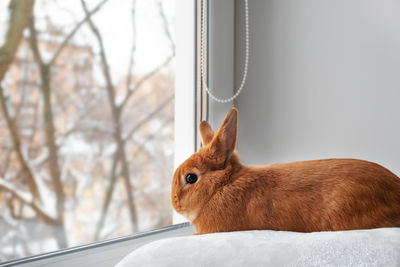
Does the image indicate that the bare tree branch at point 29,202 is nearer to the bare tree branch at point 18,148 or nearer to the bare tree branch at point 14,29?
the bare tree branch at point 18,148

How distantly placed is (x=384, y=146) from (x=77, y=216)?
2.34 ft

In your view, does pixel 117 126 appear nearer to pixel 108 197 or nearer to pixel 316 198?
pixel 108 197

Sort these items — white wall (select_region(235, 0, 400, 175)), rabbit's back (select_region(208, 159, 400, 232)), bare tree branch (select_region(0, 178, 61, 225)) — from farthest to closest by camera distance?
white wall (select_region(235, 0, 400, 175)) < bare tree branch (select_region(0, 178, 61, 225)) < rabbit's back (select_region(208, 159, 400, 232))

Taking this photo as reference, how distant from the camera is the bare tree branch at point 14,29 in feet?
2.20

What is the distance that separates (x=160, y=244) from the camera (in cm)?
48

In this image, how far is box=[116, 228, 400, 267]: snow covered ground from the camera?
Result: 42 cm

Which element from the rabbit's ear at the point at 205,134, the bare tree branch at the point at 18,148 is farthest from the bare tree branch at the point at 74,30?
the rabbit's ear at the point at 205,134

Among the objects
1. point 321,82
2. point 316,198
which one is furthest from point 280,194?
point 321,82

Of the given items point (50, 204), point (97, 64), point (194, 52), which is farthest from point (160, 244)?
point (194, 52)

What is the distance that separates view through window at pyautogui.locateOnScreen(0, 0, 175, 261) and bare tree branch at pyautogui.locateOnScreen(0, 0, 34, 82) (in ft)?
0.04

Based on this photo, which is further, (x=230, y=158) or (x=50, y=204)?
(x=50, y=204)

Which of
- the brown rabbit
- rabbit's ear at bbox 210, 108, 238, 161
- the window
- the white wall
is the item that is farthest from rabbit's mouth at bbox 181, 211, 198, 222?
the white wall

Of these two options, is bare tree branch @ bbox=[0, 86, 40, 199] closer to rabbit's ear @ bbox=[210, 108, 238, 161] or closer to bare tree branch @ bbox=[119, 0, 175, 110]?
bare tree branch @ bbox=[119, 0, 175, 110]

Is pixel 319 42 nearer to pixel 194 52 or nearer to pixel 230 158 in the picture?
pixel 194 52
